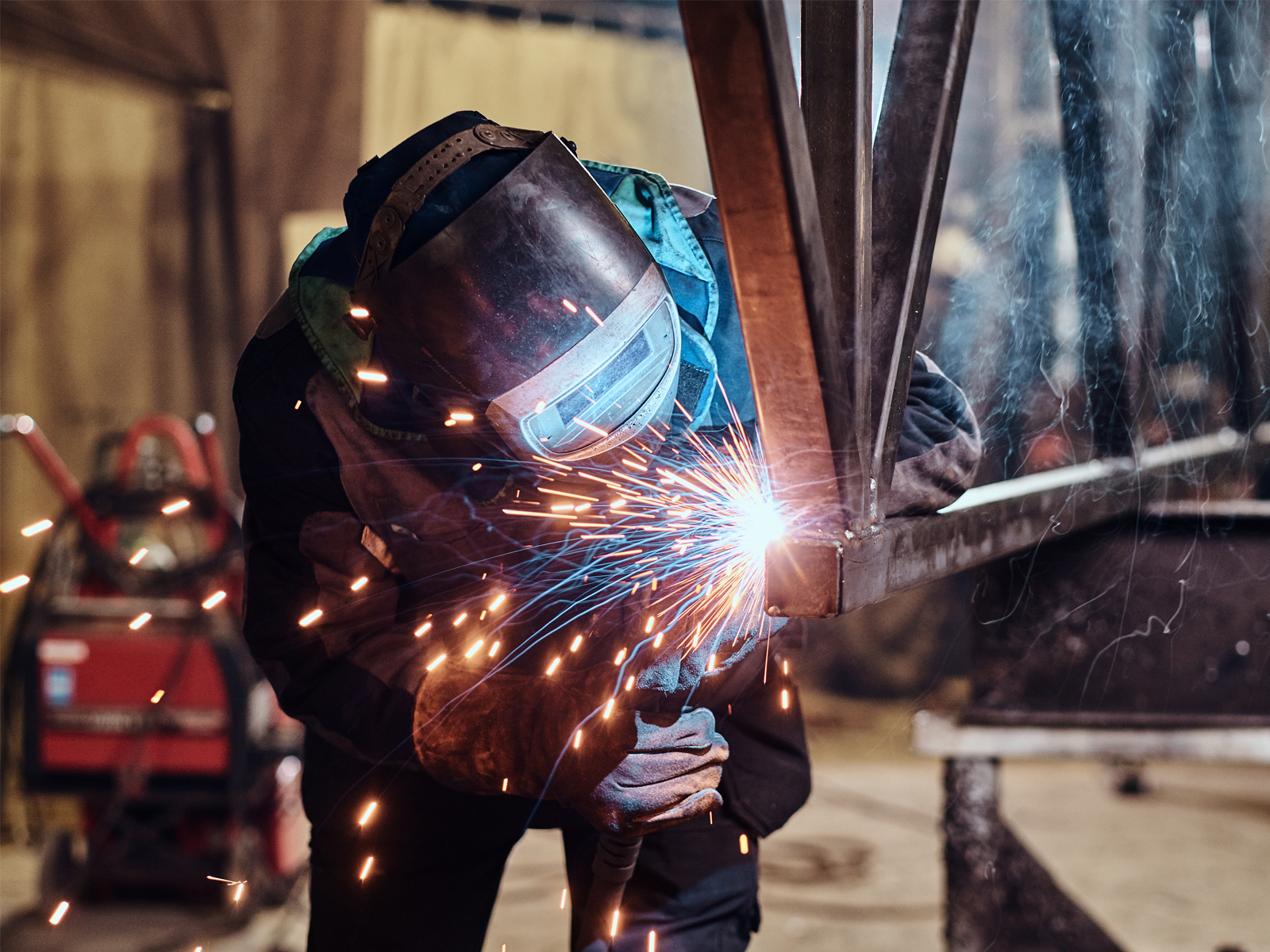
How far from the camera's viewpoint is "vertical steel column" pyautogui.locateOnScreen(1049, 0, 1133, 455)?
64.3 inches

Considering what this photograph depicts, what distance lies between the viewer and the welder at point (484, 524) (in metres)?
1.11

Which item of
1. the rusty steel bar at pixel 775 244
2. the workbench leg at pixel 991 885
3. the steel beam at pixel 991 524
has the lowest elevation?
the workbench leg at pixel 991 885

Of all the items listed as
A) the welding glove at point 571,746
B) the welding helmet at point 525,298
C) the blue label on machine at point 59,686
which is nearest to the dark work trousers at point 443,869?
the welding glove at point 571,746

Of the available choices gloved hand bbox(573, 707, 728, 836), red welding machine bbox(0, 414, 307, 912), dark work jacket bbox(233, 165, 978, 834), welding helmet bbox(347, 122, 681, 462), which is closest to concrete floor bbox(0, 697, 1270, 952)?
red welding machine bbox(0, 414, 307, 912)

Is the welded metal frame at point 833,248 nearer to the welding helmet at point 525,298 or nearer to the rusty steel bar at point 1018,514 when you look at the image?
the rusty steel bar at point 1018,514

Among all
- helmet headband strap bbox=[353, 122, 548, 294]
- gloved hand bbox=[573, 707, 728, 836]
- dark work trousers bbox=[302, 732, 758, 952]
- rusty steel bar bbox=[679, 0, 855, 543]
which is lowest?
dark work trousers bbox=[302, 732, 758, 952]

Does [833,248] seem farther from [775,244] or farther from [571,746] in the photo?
[571,746]

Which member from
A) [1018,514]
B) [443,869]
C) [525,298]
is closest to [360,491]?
[525,298]

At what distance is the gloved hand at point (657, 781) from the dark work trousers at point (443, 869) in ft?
1.02

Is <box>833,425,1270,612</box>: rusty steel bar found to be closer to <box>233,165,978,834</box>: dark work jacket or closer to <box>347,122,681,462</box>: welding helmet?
<box>233,165,978,834</box>: dark work jacket

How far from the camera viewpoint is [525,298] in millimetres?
1099

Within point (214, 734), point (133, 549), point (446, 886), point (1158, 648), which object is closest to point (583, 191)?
point (446, 886)

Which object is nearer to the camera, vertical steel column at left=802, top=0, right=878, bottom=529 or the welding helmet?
vertical steel column at left=802, top=0, right=878, bottom=529

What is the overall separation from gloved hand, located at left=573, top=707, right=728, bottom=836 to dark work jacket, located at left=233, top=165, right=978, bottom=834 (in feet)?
0.47
